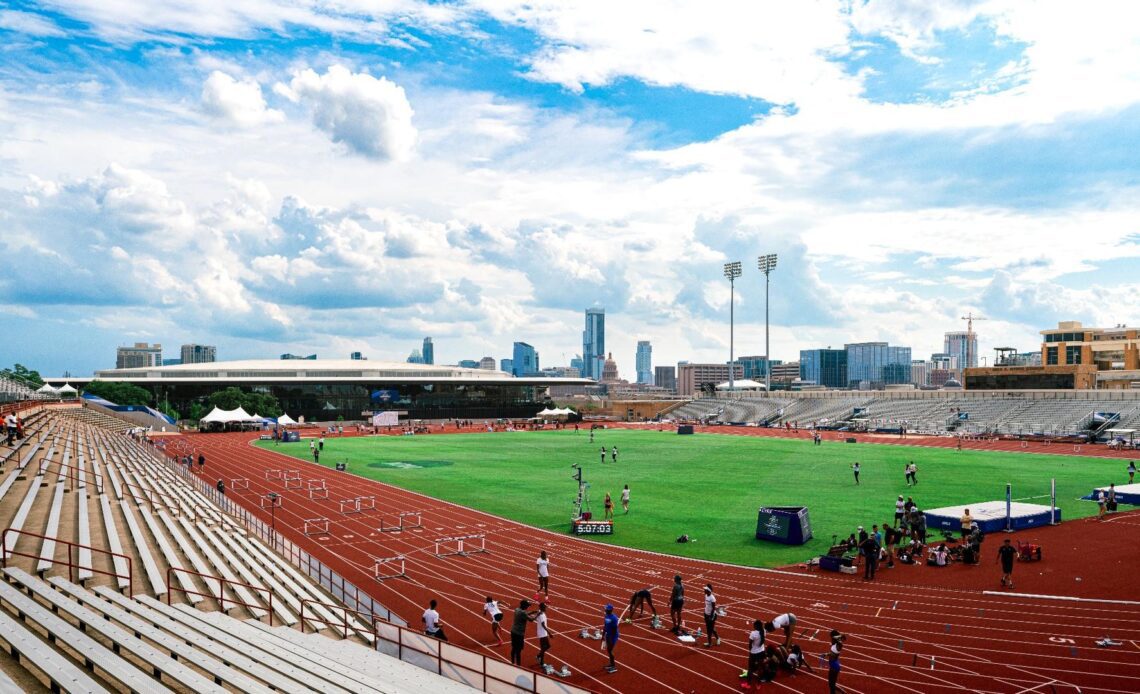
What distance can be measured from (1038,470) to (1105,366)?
78179 millimetres

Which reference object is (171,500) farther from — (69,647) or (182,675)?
(182,675)

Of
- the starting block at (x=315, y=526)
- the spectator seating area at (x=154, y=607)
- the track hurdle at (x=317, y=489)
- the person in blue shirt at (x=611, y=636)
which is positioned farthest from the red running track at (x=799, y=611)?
the track hurdle at (x=317, y=489)

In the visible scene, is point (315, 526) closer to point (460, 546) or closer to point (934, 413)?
point (460, 546)

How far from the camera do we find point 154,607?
13383 mm

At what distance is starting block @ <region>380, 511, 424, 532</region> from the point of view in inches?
1104

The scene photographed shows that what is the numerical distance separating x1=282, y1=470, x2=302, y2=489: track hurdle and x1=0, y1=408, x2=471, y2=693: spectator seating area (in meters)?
12.5

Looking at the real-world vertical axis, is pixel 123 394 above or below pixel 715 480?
above

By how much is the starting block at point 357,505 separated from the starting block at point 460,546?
7.80m

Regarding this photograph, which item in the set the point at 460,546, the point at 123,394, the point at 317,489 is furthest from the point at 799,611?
the point at 123,394

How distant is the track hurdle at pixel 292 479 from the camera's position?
3909cm

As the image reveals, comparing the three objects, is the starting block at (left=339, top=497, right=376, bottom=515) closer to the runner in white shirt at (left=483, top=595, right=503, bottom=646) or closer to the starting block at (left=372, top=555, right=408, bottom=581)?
the starting block at (left=372, top=555, right=408, bottom=581)

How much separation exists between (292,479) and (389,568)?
21508 millimetres

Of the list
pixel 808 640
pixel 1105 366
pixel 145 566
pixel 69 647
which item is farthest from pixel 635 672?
pixel 1105 366

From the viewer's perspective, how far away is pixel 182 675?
964 cm
